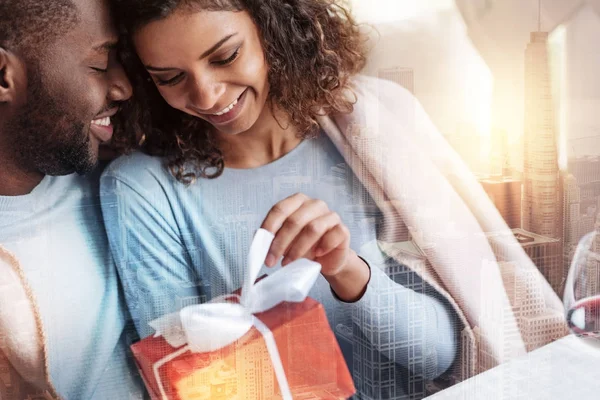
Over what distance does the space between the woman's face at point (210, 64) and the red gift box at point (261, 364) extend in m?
0.31

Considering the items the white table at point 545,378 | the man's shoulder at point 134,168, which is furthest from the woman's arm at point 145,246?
the white table at point 545,378

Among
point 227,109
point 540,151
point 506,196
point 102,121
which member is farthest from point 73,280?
point 540,151

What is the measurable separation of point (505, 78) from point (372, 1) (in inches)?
11.8

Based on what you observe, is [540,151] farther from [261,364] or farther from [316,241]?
[261,364]

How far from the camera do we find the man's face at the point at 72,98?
82cm

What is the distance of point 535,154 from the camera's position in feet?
3.87

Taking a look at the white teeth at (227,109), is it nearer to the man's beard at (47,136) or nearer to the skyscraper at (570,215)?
the man's beard at (47,136)

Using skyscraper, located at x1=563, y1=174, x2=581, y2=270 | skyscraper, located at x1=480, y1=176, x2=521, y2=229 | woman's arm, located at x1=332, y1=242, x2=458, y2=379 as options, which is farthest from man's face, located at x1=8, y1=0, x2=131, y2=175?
skyscraper, located at x1=563, y1=174, x2=581, y2=270

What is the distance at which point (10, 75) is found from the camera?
0.80 metres

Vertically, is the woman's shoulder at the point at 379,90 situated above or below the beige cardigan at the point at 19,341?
above

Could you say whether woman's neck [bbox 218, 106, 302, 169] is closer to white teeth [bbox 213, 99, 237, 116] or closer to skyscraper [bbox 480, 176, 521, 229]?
white teeth [bbox 213, 99, 237, 116]

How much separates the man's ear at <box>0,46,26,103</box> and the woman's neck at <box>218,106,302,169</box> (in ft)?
0.95

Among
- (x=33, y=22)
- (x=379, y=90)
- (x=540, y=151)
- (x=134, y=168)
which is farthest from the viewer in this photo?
(x=540, y=151)

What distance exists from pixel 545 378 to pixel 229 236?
2.27 feet
